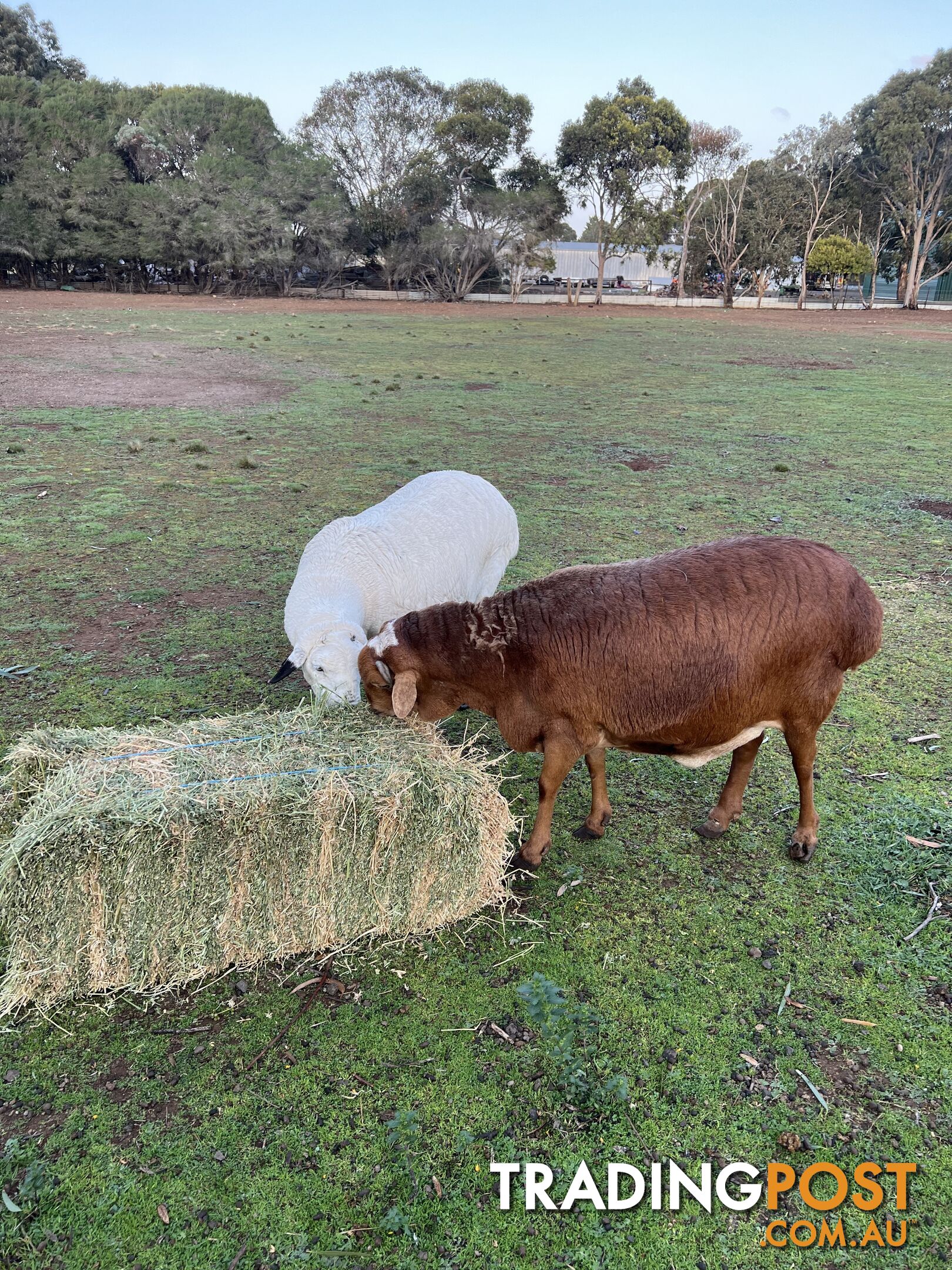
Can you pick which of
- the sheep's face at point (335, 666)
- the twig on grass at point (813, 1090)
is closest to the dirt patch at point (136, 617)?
the sheep's face at point (335, 666)

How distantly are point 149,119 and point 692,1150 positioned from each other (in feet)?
210

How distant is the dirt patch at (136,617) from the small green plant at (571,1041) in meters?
4.29

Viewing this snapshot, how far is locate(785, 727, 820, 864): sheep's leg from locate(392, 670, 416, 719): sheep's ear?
1906mm

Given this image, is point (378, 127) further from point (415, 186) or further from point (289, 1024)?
point (289, 1024)

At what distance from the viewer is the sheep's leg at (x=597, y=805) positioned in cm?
415

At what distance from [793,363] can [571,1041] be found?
24740 mm

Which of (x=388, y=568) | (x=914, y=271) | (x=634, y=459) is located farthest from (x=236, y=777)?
(x=914, y=271)

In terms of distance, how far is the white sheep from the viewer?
4.99 m

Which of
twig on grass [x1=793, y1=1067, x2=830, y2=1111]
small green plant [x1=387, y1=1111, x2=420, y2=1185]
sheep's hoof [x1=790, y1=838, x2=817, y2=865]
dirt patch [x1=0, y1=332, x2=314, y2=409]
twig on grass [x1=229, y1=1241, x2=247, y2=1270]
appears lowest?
twig on grass [x1=229, y1=1241, x2=247, y2=1270]

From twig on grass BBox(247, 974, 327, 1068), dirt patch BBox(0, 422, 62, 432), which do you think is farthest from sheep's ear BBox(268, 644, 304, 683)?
dirt patch BBox(0, 422, 62, 432)

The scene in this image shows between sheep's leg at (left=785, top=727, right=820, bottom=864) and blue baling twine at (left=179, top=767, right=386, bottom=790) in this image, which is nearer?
blue baling twine at (left=179, top=767, right=386, bottom=790)

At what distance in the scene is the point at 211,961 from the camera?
130 inches

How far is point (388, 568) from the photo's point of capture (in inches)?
223

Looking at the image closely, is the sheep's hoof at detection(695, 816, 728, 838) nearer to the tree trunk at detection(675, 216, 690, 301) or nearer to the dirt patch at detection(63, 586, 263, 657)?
the dirt patch at detection(63, 586, 263, 657)
